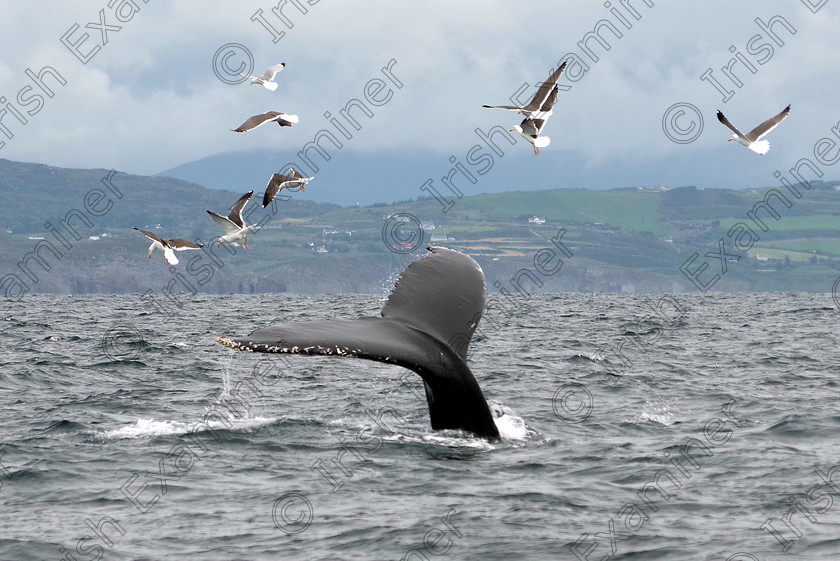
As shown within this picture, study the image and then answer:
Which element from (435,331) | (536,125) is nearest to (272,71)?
(536,125)

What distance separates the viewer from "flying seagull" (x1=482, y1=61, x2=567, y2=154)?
13031mm

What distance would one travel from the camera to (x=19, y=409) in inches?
563

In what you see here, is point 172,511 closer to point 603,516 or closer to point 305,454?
point 305,454

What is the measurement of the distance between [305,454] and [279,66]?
7425 mm

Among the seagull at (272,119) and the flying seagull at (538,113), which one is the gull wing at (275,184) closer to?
the seagull at (272,119)

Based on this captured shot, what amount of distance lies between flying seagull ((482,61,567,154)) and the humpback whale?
12.3 feet

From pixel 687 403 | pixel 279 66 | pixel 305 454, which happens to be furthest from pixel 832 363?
pixel 305 454

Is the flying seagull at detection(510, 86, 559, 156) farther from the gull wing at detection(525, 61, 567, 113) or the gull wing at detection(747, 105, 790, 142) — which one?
the gull wing at detection(747, 105, 790, 142)

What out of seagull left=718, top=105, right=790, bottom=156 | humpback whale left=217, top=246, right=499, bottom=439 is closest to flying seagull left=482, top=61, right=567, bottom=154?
seagull left=718, top=105, right=790, bottom=156

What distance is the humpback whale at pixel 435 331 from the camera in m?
8.20

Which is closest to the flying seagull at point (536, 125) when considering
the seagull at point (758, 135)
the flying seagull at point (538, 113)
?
the flying seagull at point (538, 113)

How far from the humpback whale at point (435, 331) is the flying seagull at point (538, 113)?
12.3 ft

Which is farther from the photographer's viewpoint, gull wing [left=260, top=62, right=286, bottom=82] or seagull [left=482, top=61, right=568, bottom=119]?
gull wing [left=260, top=62, right=286, bottom=82]

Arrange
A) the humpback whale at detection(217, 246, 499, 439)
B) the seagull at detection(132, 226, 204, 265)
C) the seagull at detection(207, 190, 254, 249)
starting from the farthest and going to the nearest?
the seagull at detection(132, 226, 204, 265) < the seagull at detection(207, 190, 254, 249) < the humpback whale at detection(217, 246, 499, 439)
